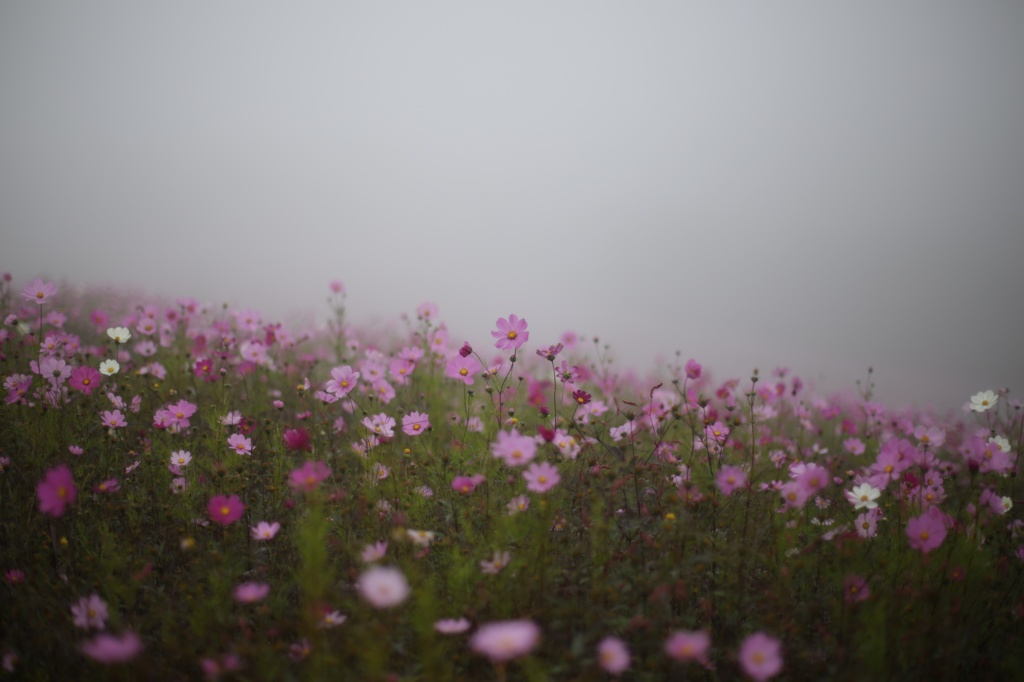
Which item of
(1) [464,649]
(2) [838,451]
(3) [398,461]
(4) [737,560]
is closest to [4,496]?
(3) [398,461]

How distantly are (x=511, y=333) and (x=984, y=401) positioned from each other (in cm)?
234

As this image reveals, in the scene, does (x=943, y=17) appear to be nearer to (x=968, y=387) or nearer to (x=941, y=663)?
(x=968, y=387)

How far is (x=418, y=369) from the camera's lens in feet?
13.0

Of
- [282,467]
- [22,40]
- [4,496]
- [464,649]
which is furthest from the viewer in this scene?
[22,40]

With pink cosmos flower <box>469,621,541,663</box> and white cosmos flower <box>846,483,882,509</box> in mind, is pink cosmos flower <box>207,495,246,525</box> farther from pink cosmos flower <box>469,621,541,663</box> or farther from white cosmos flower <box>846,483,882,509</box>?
white cosmos flower <box>846,483,882,509</box>

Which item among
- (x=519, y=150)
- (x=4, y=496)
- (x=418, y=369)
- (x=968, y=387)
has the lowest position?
(x=968, y=387)

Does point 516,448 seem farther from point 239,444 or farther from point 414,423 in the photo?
point 239,444

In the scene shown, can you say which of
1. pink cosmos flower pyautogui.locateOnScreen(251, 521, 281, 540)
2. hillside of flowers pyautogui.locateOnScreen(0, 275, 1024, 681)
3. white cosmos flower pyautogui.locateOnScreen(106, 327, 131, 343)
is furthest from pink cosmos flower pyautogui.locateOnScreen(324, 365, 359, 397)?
white cosmos flower pyautogui.locateOnScreen(106, 327, 131, 343)

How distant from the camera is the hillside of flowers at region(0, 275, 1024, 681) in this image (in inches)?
50.3

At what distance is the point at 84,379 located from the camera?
248 cm

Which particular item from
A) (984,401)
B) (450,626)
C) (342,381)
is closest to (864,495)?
(984,401)

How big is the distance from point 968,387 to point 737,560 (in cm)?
1273

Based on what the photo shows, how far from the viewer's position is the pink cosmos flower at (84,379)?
2451 mm

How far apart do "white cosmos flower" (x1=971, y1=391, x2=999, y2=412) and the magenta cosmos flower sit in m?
2.17
